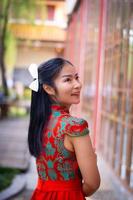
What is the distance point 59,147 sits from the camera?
1.69 meters

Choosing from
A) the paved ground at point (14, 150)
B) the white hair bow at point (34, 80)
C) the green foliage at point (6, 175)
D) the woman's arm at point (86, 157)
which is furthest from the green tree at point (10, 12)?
Answer: the woman's arm at point (86, 157)

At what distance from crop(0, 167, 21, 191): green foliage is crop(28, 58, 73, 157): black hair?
3444mm

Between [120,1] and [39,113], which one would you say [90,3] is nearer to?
[120,1]

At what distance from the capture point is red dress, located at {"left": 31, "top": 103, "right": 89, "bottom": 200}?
5.54 feet

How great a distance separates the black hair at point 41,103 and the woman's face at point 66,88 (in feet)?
0.07

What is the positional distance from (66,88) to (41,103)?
13 centimetres

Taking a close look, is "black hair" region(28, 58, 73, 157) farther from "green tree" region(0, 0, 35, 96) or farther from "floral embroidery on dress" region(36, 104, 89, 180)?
"green tree" region(0, 0, 35, 96)

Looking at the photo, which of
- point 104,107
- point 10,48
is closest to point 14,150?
point 104,107

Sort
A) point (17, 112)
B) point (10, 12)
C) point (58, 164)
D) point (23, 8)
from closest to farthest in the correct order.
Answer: point (58, 164) → point (23, 8) → point (10, 12) → point (17, 112)

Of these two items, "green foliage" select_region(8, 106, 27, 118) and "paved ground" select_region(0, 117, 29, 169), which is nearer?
"paved ground" select_region(0, 117, 29, 169)

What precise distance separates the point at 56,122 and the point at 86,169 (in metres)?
0.23

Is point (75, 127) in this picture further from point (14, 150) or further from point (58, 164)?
point (14, 150)

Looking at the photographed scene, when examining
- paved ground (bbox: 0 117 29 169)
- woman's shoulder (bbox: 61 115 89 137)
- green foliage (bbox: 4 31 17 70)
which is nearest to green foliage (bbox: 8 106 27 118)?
green foliage (bbox: 4 31 17 70)

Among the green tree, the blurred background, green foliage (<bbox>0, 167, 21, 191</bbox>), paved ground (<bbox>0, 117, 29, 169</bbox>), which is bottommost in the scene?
paved ground (<bbox>0, 117, 29, 169</bbox>)
